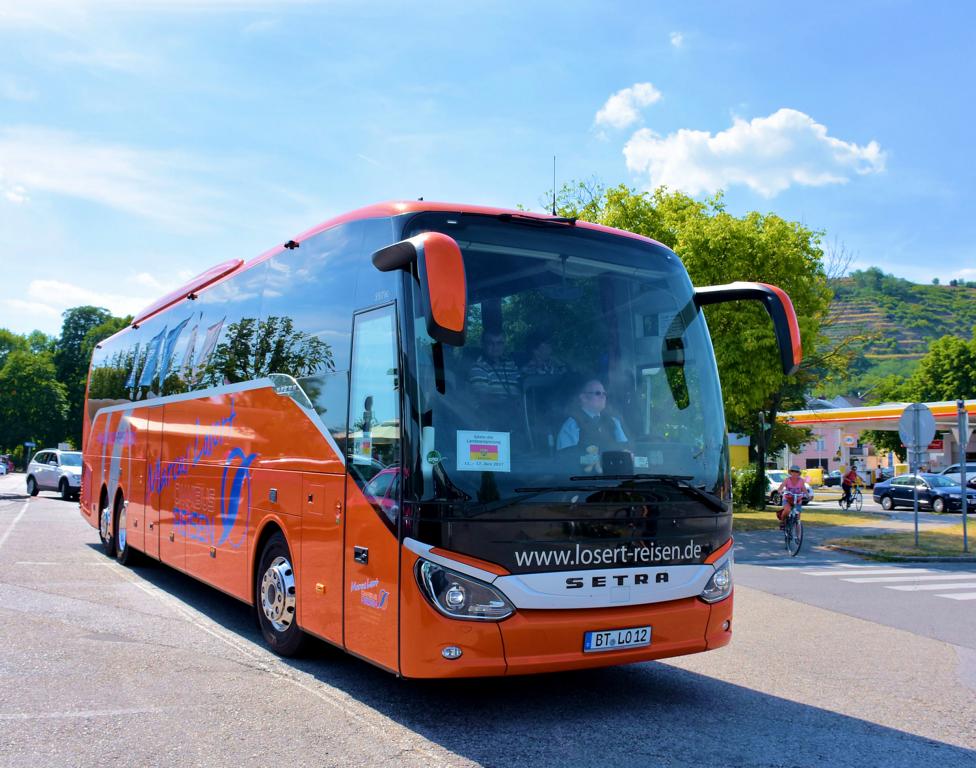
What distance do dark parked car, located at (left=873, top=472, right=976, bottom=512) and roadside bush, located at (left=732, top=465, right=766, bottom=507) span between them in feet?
23.6

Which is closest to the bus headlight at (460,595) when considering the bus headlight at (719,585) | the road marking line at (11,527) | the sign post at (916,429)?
the bus headlight at (719,585)

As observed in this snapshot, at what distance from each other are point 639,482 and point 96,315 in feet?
288

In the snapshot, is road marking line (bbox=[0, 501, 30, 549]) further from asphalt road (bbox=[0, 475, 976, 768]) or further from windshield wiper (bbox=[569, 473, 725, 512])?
windshield wiper (bbox=[569, 473, 725, 512])

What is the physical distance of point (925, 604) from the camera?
1220 centimetres

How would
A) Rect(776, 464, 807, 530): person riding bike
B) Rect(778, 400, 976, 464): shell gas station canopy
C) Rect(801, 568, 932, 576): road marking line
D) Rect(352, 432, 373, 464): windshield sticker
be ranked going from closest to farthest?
Rect(352, 432, 373, 464): windshield sticker, Rect(801, 568, 932, 576): road marking line, Rect(776, 464, 807, 530): person riding bike, Rect(778, 400, 976, 464): shell gas station canopy

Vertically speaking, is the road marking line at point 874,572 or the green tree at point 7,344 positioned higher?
the green tree at point 7,344

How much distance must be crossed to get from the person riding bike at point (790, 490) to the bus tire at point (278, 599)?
13.8 m

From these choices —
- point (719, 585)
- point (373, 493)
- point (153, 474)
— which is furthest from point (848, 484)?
point (373, 493)

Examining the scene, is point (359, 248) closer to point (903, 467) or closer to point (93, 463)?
point (93, 463)

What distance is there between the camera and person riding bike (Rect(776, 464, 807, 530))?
19250mm

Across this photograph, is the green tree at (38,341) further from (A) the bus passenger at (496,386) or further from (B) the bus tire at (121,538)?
(A) the bus passenger at (496,386)

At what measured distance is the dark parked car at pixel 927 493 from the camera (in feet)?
122

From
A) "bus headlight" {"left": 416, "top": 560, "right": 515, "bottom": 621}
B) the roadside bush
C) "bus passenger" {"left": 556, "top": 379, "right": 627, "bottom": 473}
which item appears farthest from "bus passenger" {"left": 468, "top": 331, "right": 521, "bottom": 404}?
the roadside bush

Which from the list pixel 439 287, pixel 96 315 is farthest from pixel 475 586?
pixel 96 315
